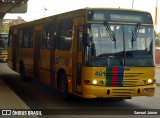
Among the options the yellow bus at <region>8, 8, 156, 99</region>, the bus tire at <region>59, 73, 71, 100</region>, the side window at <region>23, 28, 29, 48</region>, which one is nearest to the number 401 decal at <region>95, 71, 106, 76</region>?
the yellow bus at <region>8, 8, 156, 99</region>

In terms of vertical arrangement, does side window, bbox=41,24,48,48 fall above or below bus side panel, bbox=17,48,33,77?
above

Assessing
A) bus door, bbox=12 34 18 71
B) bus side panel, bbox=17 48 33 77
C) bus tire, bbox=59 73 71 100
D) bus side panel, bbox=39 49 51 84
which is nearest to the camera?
bus tire, bbox=59 73 71 100

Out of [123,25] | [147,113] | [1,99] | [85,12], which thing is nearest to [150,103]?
[147,113]

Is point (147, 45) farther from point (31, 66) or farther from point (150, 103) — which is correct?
point (31, 66)

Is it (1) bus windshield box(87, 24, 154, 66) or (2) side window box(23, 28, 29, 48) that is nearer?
(1) bus windshield box(87, 24, 154, 66)

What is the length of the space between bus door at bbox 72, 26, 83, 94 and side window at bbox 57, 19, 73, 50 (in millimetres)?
499

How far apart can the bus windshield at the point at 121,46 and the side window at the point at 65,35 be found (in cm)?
144

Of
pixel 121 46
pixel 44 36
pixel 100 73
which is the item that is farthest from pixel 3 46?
pixel 100 73

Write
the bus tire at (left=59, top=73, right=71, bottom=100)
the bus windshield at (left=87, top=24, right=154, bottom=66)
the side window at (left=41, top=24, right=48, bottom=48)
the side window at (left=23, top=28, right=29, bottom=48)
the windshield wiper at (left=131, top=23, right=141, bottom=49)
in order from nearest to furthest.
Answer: the bus windshield at (left=87, top=24, right=154, bottom=66)
the windshield wiper at (left=131, top=23, right=141, bottom=49)
the bus tire at (left=59, top=73, right=71, bottom=100)
the side window at (left=41, top=24, right=48, bottom=48)
the side window at (left=23, top=28, right=29, bottom=48)

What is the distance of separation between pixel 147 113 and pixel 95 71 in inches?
71.1

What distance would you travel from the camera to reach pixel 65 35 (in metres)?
12.8

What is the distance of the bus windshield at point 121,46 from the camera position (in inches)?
432

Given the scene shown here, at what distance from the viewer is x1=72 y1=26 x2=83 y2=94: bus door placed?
11.4m

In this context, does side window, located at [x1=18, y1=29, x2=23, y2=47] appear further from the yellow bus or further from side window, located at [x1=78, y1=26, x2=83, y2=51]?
side window, located at [x1=78, y1=26, x2=83, y2=51]
